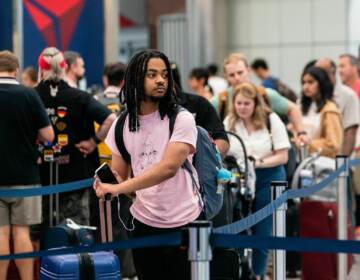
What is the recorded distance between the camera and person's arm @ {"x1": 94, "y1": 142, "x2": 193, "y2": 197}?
5023 mm

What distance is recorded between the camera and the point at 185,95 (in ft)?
23.3

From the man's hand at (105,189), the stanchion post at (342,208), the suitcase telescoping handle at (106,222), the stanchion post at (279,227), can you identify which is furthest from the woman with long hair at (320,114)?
the man's hand at (105,189)

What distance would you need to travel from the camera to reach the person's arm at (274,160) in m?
8.05

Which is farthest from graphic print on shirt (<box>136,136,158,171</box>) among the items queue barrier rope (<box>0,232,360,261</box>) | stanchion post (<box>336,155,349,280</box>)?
stanchion post (<box>336,155,349,280</box>)

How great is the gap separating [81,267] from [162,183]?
2.62 feet

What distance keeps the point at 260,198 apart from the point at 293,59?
1228 cm

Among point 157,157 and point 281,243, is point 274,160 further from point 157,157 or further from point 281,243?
point 281,243

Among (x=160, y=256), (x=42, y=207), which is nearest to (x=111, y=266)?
(x=160, y=256)

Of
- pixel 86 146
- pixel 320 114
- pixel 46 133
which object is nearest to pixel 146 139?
pixel 46 133

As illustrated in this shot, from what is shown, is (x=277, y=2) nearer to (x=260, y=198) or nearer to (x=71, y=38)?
(x=71, y=38)

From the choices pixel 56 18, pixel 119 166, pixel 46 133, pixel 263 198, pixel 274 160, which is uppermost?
pixel 56 18

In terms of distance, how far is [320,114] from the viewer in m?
9.23

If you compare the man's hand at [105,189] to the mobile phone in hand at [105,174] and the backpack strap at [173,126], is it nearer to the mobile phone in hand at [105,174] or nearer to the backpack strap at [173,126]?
the mobile phone in hand at [105,174]

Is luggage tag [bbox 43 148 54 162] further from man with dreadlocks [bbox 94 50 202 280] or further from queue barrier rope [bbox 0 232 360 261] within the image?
queue barrier rope [bbox 0 232 360 261]
